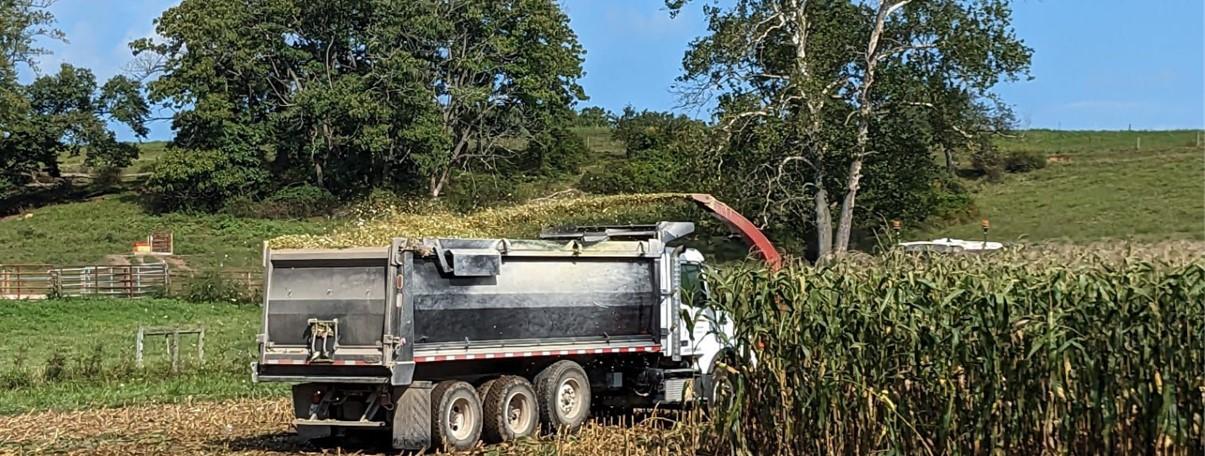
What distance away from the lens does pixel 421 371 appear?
14633 mm

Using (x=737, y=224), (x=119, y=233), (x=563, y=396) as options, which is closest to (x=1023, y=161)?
(x=737, y=224)

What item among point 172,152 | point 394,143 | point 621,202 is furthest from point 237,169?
point 621,202

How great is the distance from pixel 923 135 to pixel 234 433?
27.9 meters

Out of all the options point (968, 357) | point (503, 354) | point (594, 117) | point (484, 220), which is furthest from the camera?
point (594, 117)

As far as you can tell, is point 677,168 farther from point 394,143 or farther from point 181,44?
point 181,44

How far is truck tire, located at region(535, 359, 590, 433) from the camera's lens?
51.0ft

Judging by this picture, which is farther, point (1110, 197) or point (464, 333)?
point (1110, 197)

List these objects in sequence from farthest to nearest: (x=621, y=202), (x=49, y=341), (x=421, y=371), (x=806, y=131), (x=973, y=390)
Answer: (x=806, y=131)
(x=49, y=341)
(x=621, y=202)
(x=421, y=371)
(x=973, y=390)

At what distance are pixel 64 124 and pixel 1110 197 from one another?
73509 millimetres

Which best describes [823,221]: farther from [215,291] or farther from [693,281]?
[693,281]

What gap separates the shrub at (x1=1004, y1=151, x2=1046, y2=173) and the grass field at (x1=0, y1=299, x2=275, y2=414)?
52.8 feet

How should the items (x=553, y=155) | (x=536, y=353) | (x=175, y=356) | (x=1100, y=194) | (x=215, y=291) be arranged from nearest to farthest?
(x=536, y=353) → (x=1100, y=194) → (x=175, y=356) → (x=215, y=291) → (x=553, y=155)

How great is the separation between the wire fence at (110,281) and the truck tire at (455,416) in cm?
3276

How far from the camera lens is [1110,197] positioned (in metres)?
15.6
